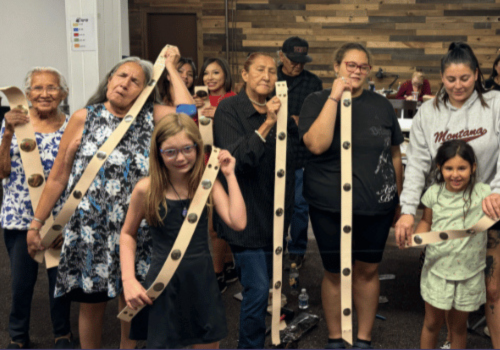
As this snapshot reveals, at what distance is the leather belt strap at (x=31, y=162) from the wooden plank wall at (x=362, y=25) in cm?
Answer: 70

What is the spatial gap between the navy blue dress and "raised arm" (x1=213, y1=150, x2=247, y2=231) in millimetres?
71

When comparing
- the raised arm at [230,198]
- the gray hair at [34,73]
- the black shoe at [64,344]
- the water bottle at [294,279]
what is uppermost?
the gray hair at [34,73]

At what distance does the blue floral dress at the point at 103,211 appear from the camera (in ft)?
6.50

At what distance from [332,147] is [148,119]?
741 millimetres

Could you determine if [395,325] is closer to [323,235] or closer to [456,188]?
[323,235]

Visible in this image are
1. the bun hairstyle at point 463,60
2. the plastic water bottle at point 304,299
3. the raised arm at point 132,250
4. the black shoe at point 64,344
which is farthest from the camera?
the plastic water bottle at point 304,299

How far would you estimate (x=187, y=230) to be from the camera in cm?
163

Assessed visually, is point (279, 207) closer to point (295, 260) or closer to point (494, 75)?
point (295, 260)

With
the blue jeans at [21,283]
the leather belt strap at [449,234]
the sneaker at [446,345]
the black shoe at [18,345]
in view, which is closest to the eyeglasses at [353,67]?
the leather belt strap at [449,234]

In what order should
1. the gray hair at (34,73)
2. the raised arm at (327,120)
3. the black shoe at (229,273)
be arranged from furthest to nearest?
the black shoe at (229,273) → the gray hair at (34,73) → the raised arm at (327,120)

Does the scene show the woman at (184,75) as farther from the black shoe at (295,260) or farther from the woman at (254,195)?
the black shoe at (295,260)

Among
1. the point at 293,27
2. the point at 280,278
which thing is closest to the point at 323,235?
the point at 280,278

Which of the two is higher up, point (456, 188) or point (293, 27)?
point (293, 27)

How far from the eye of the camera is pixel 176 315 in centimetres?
168
